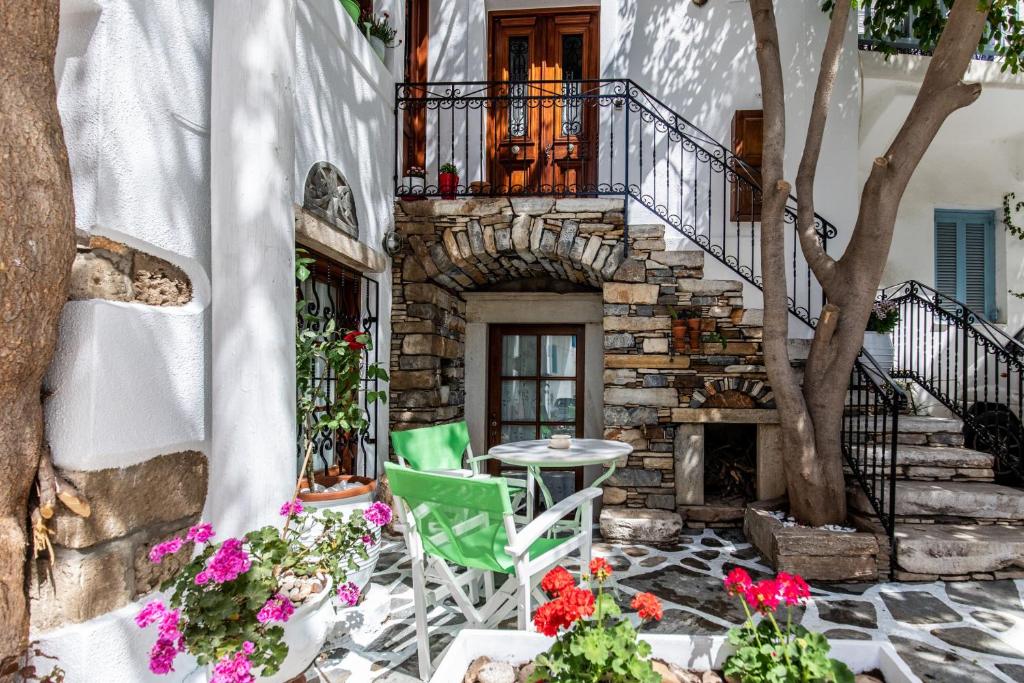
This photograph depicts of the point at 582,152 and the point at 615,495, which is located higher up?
the point at 582,152

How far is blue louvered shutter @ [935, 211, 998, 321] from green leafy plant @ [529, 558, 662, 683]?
6.90m

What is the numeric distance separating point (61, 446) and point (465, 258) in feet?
11.0

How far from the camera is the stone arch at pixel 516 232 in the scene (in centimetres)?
461

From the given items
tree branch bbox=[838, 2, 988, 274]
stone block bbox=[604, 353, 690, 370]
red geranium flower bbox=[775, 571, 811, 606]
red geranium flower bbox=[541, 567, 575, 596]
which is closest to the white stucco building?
red geranium flower bbox=[541, 567, 575, 596]

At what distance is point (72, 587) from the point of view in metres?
1.54

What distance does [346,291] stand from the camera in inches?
158

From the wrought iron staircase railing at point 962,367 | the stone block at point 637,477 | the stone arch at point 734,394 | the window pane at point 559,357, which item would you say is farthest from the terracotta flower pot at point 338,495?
the wrought iron staircase railing at point 962,367

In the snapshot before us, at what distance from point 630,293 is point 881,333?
7.99 ft

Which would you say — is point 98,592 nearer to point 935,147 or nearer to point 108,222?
point 108,222

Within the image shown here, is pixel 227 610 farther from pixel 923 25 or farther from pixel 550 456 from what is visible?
pixel 923 25

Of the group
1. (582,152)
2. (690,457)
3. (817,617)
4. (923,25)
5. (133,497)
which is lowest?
(817,617)

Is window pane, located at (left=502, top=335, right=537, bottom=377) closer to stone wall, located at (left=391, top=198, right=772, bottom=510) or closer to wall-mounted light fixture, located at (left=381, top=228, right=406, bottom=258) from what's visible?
stone wall, located at (left=391, top=198, right=772, bottom=510)

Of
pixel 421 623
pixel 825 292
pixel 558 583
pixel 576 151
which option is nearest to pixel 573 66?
pixel 576 151

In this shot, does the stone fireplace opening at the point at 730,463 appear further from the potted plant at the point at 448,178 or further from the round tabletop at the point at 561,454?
the potted plant at the point at 448,178
